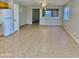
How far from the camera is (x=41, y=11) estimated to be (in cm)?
2003

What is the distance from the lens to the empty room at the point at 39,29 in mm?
5843

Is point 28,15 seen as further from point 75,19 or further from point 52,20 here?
point 75,19

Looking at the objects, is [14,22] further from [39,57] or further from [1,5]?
[39,57]

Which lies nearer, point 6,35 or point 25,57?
point 25,57

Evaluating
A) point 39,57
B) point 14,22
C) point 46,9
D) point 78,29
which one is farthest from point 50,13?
point 39,57

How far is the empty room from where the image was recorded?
5843 mm

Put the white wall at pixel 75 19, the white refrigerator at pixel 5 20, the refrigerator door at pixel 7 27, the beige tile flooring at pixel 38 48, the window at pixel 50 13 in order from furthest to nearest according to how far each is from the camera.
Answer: the window at pixel 50 13, the refrigerator door at pixel 7 27, the white refrigerator at pixel 5 20, the white wall at pixel 75 19, the beige tile flooring at pixel 38 48

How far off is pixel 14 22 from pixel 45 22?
28.8ft

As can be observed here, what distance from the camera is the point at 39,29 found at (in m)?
14.0

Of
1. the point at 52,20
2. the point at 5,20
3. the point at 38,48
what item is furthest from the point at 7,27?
the point at 52,20

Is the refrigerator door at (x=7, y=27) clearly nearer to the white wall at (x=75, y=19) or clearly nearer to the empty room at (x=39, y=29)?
the empty room at (x=39, y=29)

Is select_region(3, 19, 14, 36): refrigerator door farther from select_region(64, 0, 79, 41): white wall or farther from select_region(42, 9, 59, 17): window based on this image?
→ select_region(42, 9, 59, 17): window

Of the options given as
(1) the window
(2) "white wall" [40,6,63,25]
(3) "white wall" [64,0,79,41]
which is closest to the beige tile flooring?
(3) "white wall" [64,0,79,41]

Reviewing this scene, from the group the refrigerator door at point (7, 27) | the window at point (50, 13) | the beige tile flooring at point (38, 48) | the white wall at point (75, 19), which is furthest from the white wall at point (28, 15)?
the beige tile flooring at point (38, 48)
